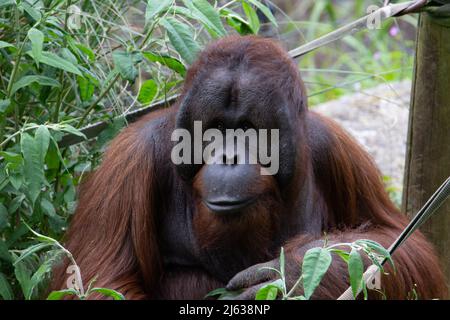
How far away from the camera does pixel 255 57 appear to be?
3.07m

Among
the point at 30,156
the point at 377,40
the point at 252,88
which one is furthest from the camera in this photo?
the point at 377,40

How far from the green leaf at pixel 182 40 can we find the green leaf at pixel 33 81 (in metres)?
0.46

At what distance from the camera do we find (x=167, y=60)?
351 cm

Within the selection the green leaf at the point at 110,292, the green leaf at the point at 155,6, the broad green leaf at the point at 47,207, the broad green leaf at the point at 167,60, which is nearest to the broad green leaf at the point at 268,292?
the green leaf at the point at 110,292

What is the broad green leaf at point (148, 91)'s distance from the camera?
3740 millimetres

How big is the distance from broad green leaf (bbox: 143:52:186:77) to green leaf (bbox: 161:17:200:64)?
9.5 inches

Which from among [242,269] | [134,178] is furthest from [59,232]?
[242,269]

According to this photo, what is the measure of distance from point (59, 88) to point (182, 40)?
625mm

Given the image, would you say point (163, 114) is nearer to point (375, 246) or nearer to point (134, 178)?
point (134, 178)

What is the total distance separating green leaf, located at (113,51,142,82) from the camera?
10.7 feet

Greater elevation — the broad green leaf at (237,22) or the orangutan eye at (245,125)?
the broad green leaf at (237,22)

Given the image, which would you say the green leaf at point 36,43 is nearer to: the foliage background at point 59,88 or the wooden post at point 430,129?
the foliage background at point 59,88

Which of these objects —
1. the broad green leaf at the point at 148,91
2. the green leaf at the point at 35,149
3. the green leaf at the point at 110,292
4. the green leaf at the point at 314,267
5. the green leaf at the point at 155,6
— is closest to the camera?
the green leaf at the point at 314,267

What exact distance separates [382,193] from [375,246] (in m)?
1.18
